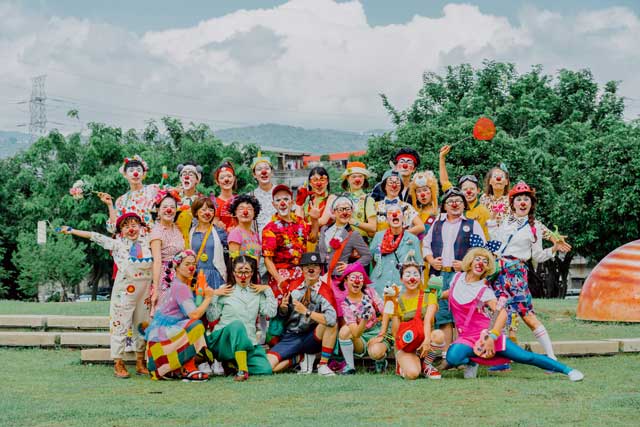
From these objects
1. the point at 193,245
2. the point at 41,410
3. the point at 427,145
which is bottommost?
the point at 41,410

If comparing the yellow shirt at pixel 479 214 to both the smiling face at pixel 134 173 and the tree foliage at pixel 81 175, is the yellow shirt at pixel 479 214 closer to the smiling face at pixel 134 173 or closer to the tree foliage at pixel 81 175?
the smiling face at pixel 134 173

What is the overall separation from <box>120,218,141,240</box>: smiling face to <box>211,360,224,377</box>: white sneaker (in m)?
1.58

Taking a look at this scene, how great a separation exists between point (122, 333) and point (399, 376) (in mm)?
2924

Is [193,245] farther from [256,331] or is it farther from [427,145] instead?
[427,145]

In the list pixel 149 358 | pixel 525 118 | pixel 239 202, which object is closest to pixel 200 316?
pixel 149 358

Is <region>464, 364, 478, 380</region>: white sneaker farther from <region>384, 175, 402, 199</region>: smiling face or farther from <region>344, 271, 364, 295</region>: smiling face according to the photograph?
<region>384, 175, 402, 199</region>: smiling face

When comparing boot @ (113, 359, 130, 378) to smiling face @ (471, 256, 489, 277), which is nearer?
smiling face @ (471, 256, 489, 277)

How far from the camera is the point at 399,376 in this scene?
857cm

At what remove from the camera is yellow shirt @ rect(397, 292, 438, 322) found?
865cm

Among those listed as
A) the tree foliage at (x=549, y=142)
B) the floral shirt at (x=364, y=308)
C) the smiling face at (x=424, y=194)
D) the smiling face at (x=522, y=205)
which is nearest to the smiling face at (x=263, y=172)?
the smiling face at (x=424, y=194)

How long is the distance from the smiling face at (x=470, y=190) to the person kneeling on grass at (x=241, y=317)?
2549mm

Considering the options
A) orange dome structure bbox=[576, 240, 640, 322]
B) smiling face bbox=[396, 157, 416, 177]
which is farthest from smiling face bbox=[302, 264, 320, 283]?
orange dome structure bbox=[576, 240, 640, 322]

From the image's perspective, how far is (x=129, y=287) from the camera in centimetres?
893

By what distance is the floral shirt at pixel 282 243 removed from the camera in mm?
9164
